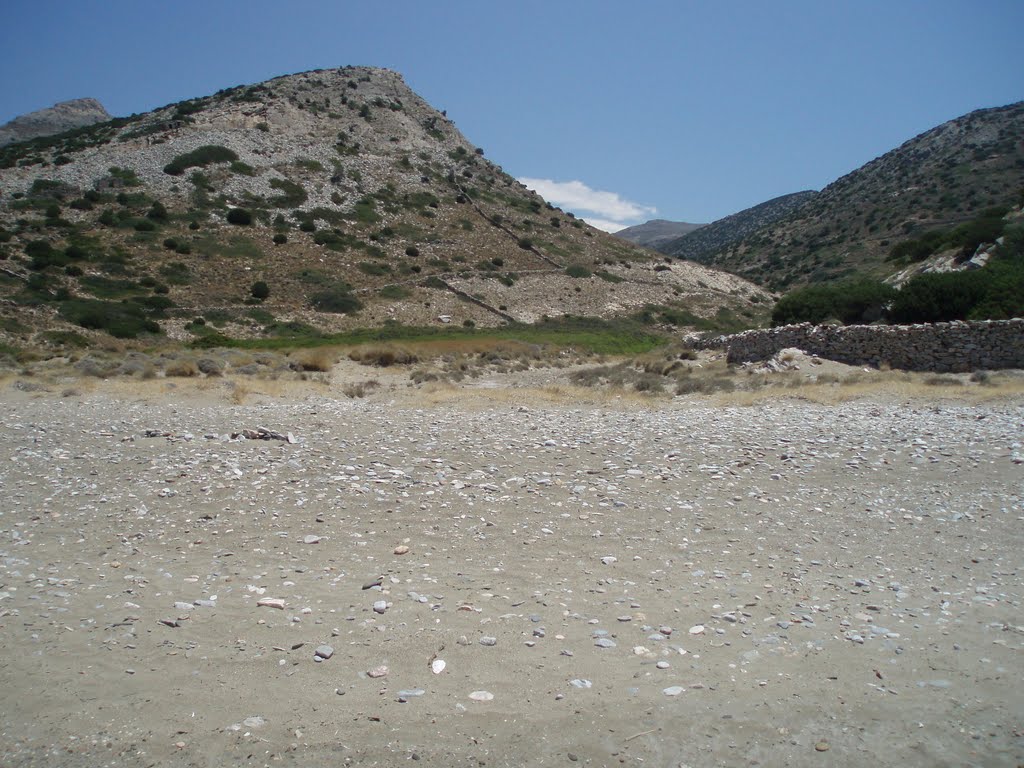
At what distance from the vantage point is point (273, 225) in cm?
6500

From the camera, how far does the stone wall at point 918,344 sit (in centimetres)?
A: 2339

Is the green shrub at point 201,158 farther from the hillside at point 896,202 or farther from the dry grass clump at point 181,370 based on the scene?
the hillside at point 896,202

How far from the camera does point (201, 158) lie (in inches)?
2803

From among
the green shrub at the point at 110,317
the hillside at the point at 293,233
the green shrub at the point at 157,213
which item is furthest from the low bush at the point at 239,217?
the green shrub at the point at 110,317

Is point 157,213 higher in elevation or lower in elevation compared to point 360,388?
higher

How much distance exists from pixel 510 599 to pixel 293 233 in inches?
2460

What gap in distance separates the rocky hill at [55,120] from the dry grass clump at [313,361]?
12086cm

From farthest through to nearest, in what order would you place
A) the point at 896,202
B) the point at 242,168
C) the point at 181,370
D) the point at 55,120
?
the point at 55,120
the point at 896,202
the point at 242,168
the point at 181,370

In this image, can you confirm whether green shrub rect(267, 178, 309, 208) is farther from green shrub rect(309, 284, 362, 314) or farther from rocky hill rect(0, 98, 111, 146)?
rocky hill rect(0, 98, 111, 146)

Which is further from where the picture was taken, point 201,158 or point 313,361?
point 201,158

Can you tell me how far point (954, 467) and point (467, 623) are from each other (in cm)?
890

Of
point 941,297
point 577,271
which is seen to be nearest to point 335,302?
point 577,271

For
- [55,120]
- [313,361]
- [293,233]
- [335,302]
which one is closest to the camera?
[313,361]

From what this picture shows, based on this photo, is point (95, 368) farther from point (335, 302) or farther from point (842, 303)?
point (842, 303)
